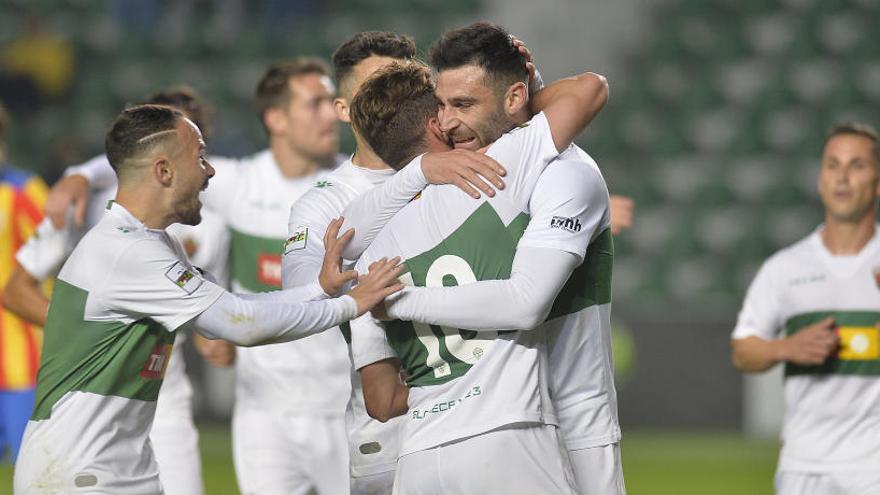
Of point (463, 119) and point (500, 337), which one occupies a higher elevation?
point (463, 119)

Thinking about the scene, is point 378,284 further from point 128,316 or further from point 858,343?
point 858,343

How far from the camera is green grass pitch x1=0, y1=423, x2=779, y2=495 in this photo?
31.2ft

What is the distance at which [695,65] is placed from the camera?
1469 centimetres

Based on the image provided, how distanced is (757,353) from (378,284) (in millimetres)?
2456

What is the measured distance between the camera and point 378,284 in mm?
3633

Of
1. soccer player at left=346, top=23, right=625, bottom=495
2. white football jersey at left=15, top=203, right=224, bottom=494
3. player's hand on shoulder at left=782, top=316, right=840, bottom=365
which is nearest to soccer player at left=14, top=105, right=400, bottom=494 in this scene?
white football jersey at left=15, top=203, right=224, bottom=494

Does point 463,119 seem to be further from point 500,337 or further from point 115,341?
point 115,341

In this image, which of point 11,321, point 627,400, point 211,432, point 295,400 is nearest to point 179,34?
point 211,432

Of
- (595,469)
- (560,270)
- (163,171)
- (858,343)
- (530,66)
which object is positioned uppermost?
(530,66)

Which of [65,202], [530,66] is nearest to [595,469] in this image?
[530,66]

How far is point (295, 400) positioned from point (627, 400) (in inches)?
262

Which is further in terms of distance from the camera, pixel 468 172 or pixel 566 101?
pixel 566 101

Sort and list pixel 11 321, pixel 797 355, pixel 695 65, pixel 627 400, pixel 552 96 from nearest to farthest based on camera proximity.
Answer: pixel 552 96 < pixel 797 355 < pixel 11 321 < pixel 627 400 < pixel 695 65

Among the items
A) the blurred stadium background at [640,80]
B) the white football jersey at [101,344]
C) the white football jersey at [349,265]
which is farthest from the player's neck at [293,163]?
the blurred stadium background at [640,80]
